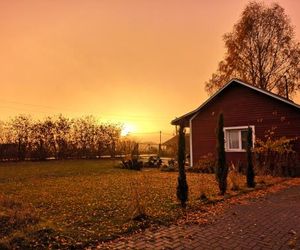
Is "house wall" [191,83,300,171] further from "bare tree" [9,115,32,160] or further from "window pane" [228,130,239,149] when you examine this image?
"bare tree" [9,115,32,160]

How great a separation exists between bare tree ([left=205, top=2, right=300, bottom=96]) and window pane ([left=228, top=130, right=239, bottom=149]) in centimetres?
1475

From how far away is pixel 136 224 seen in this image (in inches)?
292

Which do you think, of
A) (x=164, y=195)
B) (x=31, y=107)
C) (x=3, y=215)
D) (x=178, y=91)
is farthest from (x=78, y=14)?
(x=31, y=107)

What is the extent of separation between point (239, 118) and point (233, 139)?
4.83 feet

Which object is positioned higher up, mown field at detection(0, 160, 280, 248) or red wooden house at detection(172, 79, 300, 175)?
red wooden house at detection(172, 79, 300, 175)

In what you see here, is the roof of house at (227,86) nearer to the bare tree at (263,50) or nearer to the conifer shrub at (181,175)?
the conifer shrub at (181,175)

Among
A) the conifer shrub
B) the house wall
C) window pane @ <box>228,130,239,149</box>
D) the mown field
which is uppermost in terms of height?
the house wall

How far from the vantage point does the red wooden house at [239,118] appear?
18406 millimetres

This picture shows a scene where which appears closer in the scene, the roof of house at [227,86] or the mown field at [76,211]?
the mown field at [76,211]

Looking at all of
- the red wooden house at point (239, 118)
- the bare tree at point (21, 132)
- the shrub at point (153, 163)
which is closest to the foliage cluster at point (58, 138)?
the bare tree at point (21, 132)

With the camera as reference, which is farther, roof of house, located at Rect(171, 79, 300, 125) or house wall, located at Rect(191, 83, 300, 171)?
house wall, located at Rect(191, 83, 300, 171)

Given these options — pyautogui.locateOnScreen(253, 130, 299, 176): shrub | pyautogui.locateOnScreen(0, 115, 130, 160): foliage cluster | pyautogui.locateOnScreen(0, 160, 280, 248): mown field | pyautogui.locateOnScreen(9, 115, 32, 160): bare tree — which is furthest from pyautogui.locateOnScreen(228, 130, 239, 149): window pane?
pyautogui.locateOnScreen(9, 115, 32, 160): bare tree

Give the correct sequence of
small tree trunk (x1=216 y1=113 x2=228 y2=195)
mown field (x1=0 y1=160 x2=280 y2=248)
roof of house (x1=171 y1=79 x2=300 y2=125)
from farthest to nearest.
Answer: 1. roof of house (x1=171 y1=79 x2=300 y2=125)
2. small tree trunk (x1=216 y1=113 x2=228 y2=195)
3. mown field (x1=0 y1=160 x2=280 y2=248)

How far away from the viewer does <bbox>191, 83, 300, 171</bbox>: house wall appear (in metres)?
18.4
